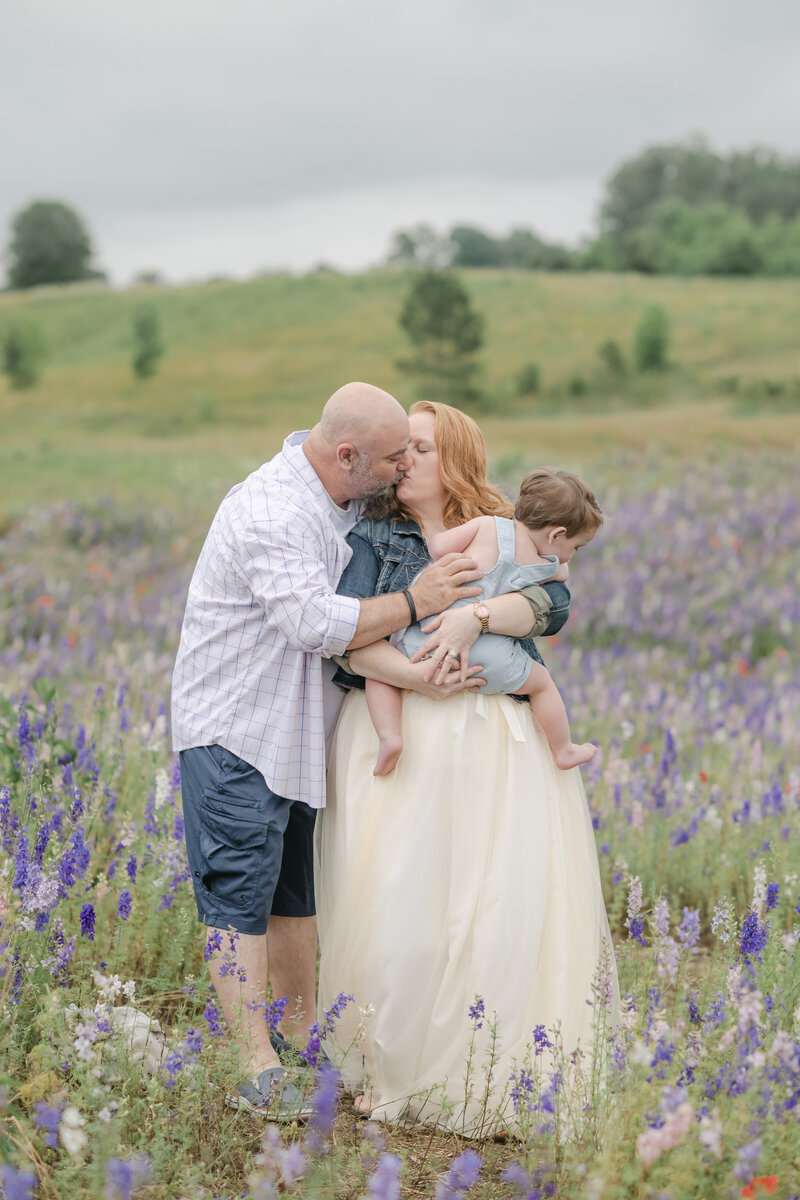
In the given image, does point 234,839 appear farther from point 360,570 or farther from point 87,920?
point 360,570

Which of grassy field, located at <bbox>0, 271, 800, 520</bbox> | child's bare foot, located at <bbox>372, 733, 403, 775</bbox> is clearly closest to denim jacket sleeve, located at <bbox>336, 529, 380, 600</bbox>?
child's bare foot, located at <bbox>372, 733, 403, 775</bbox>

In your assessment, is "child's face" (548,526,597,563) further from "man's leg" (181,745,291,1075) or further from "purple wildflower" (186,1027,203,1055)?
"purple wildflower" (186,1027,203,1055)

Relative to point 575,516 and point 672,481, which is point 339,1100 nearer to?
point 575,516

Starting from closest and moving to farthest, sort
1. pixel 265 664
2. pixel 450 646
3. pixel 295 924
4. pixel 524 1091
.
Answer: pixel 524 1091
pixel 450 646
pixel 265 664
pixel 295 924

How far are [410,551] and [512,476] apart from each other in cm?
1523

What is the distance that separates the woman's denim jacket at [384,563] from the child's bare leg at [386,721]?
0.16m

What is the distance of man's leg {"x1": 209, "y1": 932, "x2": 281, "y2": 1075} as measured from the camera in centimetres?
337

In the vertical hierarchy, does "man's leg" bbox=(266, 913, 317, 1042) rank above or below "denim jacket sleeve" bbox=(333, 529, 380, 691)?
below

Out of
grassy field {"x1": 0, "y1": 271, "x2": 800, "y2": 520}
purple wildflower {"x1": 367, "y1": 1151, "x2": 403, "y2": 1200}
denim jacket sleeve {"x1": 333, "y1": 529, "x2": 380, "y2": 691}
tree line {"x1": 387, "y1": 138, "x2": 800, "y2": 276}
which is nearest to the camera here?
purple wildflower {"x1": 367, "y1": 1151, "x2": 403, "y2": 1200}

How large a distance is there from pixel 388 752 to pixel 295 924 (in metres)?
0.83

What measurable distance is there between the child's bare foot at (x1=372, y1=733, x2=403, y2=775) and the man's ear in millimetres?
859

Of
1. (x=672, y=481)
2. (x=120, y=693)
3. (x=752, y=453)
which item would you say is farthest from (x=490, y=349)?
(x=120, y=693)

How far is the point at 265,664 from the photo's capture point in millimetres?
3500

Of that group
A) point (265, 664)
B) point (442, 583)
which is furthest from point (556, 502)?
point (265, 664)
